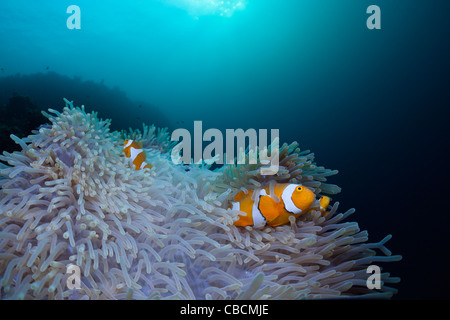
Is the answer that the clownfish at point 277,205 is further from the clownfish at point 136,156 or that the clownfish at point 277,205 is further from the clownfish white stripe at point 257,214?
the clownfish at point 136,156

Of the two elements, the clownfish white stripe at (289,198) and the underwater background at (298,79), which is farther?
the underwater background at (298,79)

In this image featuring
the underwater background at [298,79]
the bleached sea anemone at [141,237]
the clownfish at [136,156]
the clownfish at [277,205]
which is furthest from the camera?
the underwater background at [298,79]

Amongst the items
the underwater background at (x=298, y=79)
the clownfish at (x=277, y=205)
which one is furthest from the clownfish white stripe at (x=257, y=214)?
the underwater background at (x=298, y=79)

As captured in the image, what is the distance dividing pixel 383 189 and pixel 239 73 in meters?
25.6

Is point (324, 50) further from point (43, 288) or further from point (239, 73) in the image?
point (43, 288)

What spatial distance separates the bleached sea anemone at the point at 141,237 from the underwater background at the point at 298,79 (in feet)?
46.5

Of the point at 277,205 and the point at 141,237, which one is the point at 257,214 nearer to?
the point at 277,205

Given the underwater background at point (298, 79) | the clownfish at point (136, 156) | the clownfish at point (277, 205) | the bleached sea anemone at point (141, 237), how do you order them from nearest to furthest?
the bleached sea anemone at point (141, 237) < the clownfish at point (277, 205) < the clownfish at point (136, 156) < the underwater background at point (298, 79)

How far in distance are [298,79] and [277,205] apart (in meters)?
37.9

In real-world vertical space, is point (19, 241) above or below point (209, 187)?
below

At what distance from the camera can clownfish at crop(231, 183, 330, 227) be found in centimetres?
158

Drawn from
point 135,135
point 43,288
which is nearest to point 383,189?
point 135,135

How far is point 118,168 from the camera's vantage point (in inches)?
67.3

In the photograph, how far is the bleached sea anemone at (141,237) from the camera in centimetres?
128
